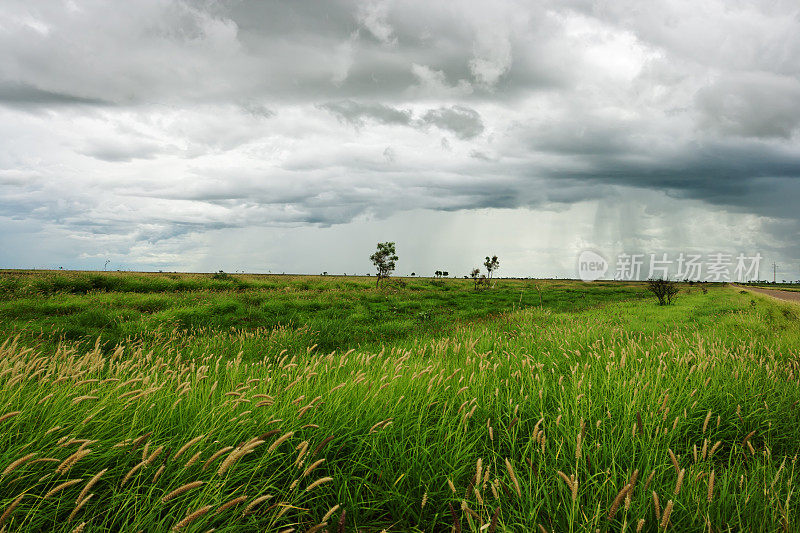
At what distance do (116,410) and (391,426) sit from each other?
2.14 meters

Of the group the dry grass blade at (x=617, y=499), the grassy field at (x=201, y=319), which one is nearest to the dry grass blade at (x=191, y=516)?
the dry grass blade at (x=617, y=499)

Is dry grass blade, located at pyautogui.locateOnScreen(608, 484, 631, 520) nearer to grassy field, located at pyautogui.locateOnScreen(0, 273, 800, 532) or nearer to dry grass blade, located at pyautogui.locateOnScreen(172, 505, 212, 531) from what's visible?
grassy field, located at pyautogui.locateOnScreen(0, 273, 800, 532)

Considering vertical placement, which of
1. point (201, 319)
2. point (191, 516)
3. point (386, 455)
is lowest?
point (201, 319)

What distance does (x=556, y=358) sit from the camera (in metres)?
6.62

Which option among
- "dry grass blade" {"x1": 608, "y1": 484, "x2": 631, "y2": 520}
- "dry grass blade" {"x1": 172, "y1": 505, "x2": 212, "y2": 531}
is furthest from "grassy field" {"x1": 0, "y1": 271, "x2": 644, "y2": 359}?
"dry grass blade" {"x1": 608, "y1": 484, "x2": 631, "y2": 520}

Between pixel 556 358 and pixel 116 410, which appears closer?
pixel 116 410

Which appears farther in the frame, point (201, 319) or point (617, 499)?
point (201, 319)

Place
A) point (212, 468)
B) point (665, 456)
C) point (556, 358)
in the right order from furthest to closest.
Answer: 1. point (556, 358)
2. point (665, 456)
3. point (212, 468)

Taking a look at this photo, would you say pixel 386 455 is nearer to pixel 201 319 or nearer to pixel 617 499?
pixel 617 499

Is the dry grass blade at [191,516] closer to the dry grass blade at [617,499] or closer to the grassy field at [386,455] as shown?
the grassy field at [386,455]

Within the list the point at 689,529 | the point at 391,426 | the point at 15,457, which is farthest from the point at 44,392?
the point at 689,529

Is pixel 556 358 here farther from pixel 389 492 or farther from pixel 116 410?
pixel 116 410

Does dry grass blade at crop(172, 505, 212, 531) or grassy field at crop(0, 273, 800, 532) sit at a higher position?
dry grass blade at crop(172, 505, 212, 531)

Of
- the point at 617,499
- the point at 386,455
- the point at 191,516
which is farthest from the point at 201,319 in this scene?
the point at 617,499
